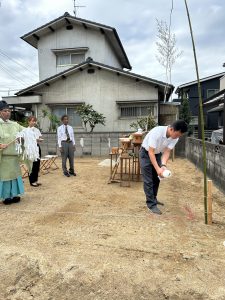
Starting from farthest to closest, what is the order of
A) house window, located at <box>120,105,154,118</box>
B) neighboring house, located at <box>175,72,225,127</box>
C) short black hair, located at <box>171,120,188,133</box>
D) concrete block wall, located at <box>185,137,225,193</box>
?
neighboring house, located at <box>175,72,225,127</box> < house window, located at <box>120,105,154,118</box> < concrete block wall, located at <box>185,137,225,193</box> < short black hair, located at <box>171,120,188,133</box>

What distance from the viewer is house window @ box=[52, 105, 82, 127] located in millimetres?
14114

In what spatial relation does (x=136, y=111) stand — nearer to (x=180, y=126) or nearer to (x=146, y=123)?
(x=146, y=123)

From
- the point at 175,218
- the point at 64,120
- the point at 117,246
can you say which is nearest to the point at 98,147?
the point at 64,120

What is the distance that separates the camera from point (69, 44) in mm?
16156

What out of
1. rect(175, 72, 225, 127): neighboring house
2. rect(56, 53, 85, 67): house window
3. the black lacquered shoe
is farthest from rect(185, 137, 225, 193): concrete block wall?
rect(175, 72, 225, 127): neighboring house

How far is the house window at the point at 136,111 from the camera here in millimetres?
13289

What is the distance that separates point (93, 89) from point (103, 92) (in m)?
0.53

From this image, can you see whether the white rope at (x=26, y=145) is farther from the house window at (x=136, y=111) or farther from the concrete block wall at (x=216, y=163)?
the house window at (x=136, y=111)

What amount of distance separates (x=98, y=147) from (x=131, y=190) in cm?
644

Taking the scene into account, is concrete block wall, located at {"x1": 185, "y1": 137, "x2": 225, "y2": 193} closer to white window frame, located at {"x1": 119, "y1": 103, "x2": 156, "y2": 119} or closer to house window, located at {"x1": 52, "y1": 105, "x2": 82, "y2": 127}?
white window frame, located at {"x1": 119, "y1": 103, "x2": 156, "y2": 119}

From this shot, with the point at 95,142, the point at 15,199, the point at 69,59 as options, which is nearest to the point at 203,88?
the point at 69,59

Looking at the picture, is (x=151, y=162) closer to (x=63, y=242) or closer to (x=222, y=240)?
(x=222, y=240)

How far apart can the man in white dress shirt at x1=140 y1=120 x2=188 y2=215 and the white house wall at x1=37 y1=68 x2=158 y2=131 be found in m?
8.91

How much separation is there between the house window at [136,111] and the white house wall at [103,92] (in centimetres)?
23
